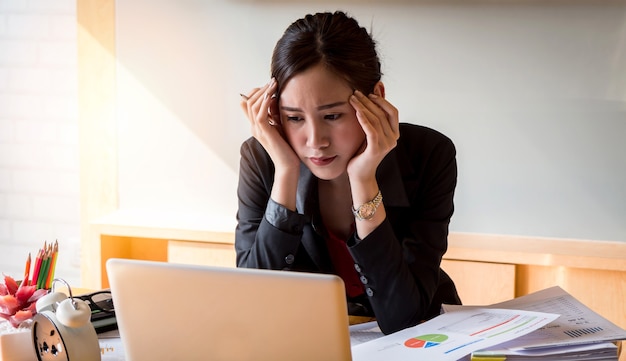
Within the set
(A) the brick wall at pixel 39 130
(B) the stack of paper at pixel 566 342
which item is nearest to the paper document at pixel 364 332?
(B) the stack of paper at pixel 566 342

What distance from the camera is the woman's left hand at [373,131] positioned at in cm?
164

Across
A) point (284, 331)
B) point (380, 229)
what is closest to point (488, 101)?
point (380, 229)

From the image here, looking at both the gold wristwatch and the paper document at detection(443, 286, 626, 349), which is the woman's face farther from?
the paper document at detection(443, 286, 626, 349)

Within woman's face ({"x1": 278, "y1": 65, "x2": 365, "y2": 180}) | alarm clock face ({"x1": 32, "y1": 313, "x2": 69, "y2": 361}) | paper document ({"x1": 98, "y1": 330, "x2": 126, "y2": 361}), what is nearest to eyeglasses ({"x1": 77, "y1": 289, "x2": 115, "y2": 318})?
paper document ({"x1": 98, "y1": 330, "x2": 126, "y2": 361})

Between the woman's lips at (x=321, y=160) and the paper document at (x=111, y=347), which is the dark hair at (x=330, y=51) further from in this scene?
the paper document at (x=111, y=347)

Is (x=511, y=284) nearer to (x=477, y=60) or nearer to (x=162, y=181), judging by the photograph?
(x=477, y=60)

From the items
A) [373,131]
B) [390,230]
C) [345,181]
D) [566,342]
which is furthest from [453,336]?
[345,181]

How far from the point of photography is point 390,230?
164 cm

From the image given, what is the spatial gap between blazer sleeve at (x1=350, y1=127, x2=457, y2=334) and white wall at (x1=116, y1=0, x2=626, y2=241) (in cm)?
91

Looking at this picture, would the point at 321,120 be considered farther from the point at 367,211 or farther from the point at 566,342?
the point at 566,342

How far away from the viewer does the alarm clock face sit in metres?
1.23

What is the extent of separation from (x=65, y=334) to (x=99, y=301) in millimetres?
345

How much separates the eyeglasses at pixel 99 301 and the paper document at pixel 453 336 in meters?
0.47

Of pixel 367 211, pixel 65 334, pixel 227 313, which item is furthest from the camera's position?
pixel 367 211
